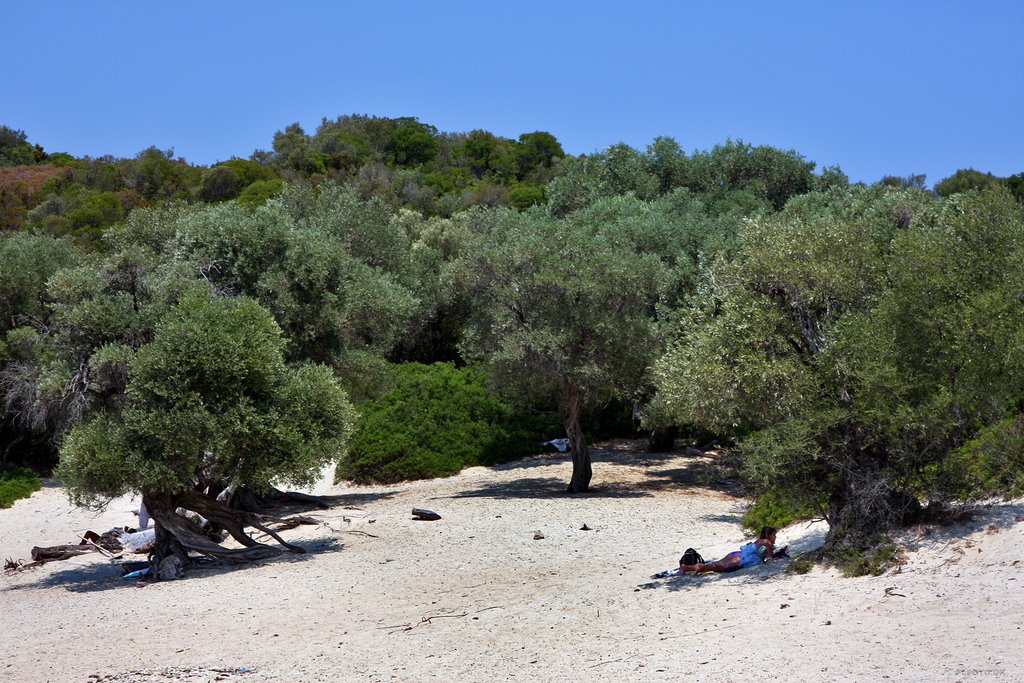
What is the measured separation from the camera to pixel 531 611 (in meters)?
13.0

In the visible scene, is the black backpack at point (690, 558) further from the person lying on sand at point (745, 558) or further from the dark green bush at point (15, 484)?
the dark green bush at point (15, 484)

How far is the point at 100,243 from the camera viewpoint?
A: 1983 inches

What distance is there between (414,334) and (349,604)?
2242cm

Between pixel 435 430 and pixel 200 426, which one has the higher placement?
pixel 200 426

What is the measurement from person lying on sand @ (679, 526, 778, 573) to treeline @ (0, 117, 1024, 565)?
64 cm

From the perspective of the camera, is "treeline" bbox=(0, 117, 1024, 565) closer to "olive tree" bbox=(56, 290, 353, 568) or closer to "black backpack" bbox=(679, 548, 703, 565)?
"olive tree" bbox=(56, 290, 353, 568)

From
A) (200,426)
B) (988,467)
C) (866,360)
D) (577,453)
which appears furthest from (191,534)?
(988,467)

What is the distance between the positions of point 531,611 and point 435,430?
15911 millimetres

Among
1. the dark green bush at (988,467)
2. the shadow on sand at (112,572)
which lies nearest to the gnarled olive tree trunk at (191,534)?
the shadow on sand at (112,572)

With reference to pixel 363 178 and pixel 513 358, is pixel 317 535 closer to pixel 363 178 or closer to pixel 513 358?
pixel 513 358

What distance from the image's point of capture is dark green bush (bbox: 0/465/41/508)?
24413mm

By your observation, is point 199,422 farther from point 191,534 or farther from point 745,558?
point 745,558

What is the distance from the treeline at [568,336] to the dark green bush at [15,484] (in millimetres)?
893

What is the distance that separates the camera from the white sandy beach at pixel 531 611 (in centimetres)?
998
